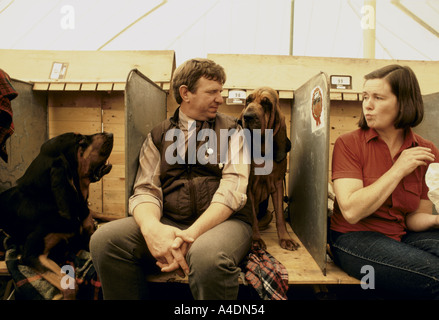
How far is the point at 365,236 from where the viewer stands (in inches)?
50.8

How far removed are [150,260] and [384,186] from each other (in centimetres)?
112

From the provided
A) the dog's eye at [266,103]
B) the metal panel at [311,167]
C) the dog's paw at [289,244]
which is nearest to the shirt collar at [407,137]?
the metal panel at [311,167]

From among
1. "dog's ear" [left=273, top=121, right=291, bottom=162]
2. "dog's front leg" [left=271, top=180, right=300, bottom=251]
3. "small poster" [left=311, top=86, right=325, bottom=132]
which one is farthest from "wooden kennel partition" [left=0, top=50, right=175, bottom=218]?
"dog's front leg" [left=271, top=180, right=300, bottom=251]

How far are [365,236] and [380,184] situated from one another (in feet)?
0.87

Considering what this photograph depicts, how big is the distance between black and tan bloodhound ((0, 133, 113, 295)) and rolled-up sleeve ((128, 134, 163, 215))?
0.41m

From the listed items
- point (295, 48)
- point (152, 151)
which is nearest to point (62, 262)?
point (152, 151)

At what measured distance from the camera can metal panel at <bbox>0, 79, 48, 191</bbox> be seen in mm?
2088

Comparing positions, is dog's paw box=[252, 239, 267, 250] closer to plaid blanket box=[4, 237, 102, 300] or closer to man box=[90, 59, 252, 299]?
man box=[90, 59, 252, 299]

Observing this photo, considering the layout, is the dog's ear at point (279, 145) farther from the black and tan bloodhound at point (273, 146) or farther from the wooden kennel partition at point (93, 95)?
the wooden kennel partition at point (93, 95)

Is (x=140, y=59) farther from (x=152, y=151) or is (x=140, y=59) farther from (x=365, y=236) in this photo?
(x=365, y=236)

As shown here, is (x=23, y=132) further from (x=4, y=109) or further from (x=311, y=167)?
(x=311, y=167)

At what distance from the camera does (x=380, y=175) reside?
134cm

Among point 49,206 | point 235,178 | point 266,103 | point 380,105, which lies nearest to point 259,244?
point 235,178

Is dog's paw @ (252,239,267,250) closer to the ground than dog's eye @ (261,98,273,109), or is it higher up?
closer to the ground
